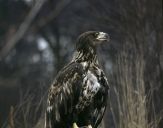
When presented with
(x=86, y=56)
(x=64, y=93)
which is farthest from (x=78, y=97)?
(x=86, y=56)

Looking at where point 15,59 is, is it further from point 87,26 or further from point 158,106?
point 158,106

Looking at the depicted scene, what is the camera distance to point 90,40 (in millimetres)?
9305

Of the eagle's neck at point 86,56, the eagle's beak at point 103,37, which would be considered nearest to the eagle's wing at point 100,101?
the eagle's neck at point 86,56

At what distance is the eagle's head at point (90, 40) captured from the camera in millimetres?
9266

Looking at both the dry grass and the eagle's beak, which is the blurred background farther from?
the eagle's beak

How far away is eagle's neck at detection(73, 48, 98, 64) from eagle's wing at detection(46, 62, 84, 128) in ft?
0.62

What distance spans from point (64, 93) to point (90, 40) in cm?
70

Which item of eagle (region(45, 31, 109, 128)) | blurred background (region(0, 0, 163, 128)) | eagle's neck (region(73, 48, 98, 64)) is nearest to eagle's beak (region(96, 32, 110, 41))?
eagle's neck (region(73, 48, 98, 64))

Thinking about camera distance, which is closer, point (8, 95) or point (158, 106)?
point (158, 106)

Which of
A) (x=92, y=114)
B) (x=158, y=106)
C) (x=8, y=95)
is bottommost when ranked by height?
(x=8, y=95)

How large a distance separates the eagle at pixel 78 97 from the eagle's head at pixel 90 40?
20 centimetres

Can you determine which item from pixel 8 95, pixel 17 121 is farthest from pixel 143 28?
pixel 8 95

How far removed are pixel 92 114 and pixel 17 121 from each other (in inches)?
58.3

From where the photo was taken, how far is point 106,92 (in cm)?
882
